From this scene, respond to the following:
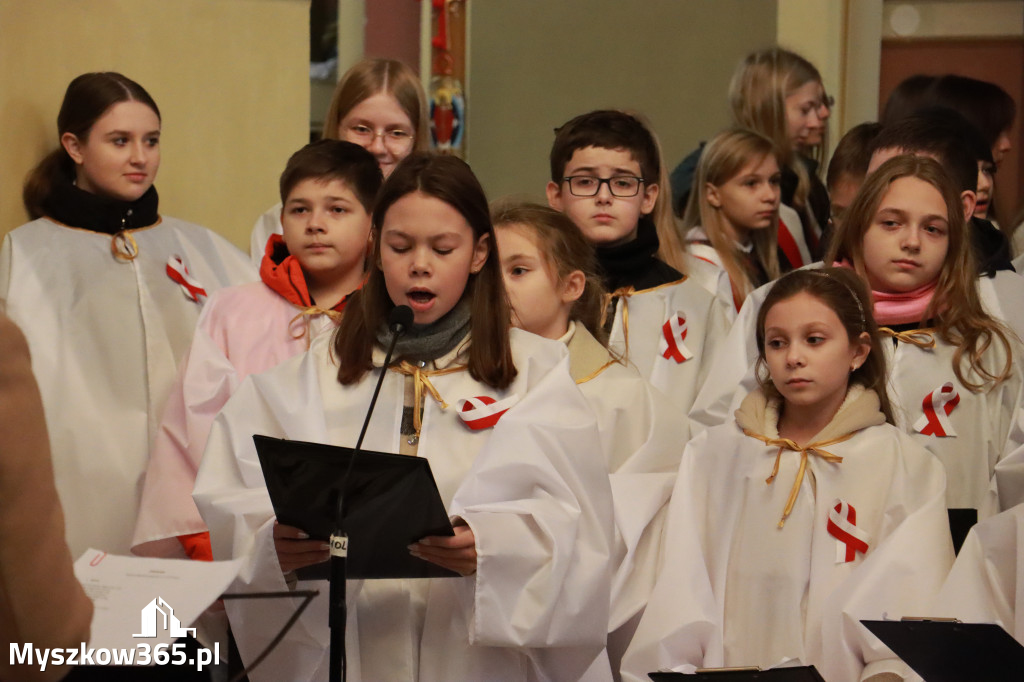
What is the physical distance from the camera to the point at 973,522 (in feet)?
13.0

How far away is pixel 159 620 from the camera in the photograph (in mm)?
2158

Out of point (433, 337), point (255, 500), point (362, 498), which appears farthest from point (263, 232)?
point (362, 498)

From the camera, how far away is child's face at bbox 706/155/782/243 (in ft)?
18.1

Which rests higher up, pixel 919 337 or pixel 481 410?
pixel 919 337

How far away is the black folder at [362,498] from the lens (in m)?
2.64

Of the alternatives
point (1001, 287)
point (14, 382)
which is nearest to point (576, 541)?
point (14, 382)

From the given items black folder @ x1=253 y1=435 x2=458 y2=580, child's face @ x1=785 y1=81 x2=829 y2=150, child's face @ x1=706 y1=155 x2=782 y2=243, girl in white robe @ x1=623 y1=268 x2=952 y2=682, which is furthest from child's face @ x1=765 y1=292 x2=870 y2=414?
child's face @ x1=785 y1=81 x2=829 y2=150

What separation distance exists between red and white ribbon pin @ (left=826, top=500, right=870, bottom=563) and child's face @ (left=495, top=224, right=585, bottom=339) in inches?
40.0

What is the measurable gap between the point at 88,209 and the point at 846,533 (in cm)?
285

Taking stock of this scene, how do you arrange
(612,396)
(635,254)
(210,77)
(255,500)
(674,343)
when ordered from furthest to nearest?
1. (210,77)
2. (635,254)
3. (674,343)
4. (612,396)
5. (255,500)

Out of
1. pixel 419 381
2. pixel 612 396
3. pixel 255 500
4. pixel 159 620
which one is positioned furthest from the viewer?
pixel 612 396

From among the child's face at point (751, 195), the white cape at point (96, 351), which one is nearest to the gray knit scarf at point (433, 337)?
the white cape at point (96, 351)

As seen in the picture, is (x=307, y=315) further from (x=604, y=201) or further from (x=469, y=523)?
(x=469, y=523)

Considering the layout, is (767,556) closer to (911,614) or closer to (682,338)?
(911,614)
